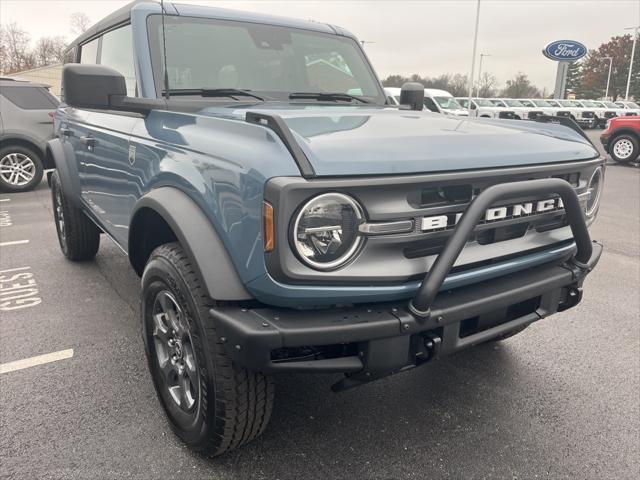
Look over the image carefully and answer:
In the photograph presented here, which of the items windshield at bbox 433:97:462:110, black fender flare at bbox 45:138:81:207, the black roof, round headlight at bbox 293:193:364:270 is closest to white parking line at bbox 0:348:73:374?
black fender flare at bbox 45:138:81:207

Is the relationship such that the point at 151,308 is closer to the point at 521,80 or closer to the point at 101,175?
the point at 101,175

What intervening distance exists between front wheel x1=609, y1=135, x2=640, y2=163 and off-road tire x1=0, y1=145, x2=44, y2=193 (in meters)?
13.2

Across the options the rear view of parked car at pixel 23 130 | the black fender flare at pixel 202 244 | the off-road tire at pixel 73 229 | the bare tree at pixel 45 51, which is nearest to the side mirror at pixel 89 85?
the black fender flare at pixel 202 244

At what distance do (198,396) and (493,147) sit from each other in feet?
5.10

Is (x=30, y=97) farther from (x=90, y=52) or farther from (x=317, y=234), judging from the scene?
(x=317, y=234)

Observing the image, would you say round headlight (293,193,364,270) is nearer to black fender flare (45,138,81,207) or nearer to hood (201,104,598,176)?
hood (201,104,598,176)

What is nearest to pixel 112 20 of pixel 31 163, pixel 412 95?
pixel 412 95

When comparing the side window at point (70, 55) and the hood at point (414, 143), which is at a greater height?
the side window at point (70, 55)

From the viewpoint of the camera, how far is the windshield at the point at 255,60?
114 inches

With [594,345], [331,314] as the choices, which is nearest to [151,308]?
[331,314]

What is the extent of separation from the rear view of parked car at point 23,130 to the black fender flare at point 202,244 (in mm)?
7934

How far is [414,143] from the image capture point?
6.33ft

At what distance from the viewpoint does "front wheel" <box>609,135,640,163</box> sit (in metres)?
13.0

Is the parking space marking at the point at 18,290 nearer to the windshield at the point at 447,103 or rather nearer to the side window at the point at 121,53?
the side window at the point at 121,53
